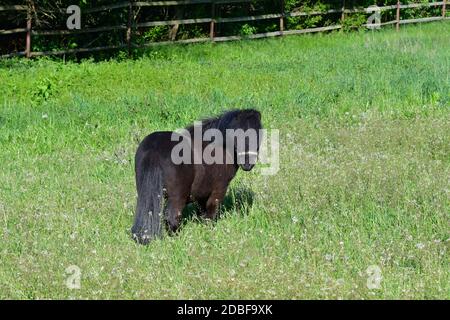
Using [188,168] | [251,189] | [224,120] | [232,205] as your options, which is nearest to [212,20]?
[251,189]

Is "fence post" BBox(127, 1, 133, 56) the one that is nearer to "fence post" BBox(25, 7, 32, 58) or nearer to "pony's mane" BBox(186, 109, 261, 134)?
"fence post" BBox(25, 7, 32, 58)

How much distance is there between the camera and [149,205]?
6.68m

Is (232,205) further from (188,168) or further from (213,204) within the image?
(188,168)

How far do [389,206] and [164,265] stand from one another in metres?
2.44

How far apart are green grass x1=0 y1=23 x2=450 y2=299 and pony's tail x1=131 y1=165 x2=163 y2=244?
0.14 metres

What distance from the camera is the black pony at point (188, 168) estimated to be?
6.68m

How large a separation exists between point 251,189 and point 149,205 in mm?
1935

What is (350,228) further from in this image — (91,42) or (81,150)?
(91,42)

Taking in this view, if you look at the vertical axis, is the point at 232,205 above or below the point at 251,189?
below

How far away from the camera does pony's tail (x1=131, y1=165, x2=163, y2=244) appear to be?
6.66 meters

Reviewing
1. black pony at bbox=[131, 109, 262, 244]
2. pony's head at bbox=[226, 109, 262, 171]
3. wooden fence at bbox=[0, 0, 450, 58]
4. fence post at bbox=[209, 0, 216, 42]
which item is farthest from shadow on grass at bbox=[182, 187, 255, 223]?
fence post at bbox=[209, 0, 216, 42]

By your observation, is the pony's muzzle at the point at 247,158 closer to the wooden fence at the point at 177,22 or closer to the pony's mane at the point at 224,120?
the pony's mane at the point at 224,120

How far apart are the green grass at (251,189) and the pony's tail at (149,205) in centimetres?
14
